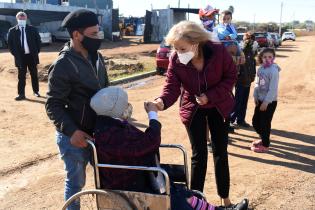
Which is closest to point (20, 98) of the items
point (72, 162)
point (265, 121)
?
point (265, 121)

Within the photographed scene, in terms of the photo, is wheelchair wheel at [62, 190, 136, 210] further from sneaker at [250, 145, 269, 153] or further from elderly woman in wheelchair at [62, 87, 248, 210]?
sneaker at [250, 145, 269, 153]

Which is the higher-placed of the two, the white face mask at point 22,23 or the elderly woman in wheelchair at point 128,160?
the white face mask at point 22,23

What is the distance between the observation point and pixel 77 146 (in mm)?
3342

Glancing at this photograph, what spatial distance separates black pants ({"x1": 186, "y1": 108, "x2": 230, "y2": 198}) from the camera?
3.99 metres

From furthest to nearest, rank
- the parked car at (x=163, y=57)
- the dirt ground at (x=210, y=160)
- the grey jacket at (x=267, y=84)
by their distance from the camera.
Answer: the parked car at (x=163, y=57), the grey jacket at (x=267, y=84), the dirt ground at (x=210, y=160)

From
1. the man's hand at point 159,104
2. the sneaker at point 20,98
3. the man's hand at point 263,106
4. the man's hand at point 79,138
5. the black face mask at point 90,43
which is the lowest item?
the sneaker at point 20,98

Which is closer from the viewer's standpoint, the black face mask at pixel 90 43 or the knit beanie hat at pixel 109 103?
the knit beanie hat at pixel 109 103

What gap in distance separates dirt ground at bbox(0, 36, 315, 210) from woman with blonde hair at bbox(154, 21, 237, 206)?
81 cm

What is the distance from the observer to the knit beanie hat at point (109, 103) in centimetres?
315

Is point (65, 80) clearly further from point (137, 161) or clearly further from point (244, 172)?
point (244, 172)

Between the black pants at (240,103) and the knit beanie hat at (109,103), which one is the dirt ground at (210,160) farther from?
the knit beanie hat at (109,103)

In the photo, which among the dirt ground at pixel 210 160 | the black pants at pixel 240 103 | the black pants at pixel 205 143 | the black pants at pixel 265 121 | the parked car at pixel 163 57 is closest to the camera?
the black pants at pixel 205 143

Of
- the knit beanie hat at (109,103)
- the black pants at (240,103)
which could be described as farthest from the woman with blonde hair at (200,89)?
the black pants at (240,103)

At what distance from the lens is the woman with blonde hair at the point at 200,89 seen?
3.66 metres
